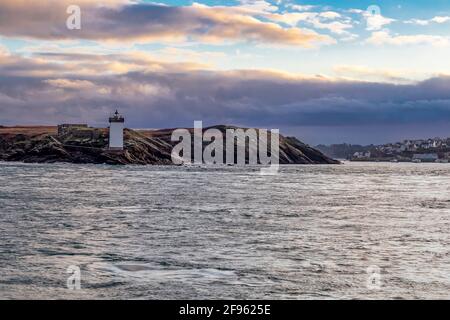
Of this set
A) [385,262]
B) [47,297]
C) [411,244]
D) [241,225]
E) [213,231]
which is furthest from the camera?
[241,225]

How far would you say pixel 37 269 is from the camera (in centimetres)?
2056

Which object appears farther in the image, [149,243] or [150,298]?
[149,243]

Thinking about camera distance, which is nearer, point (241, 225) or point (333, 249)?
point (333, 249)

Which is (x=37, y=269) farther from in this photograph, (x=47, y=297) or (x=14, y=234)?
(x=14, y=234)

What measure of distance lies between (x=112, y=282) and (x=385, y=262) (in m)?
11.0

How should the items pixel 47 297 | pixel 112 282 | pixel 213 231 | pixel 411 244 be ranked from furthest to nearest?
pixel 213 231, pixel 411 244, pixel 112 282, pixel 47 297

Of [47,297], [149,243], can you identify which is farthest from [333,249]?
[47,297]

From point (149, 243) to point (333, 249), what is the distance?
8482mm

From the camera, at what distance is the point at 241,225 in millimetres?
35594

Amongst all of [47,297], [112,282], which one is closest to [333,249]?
[112,282]

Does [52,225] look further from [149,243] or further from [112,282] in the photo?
[112,282]
